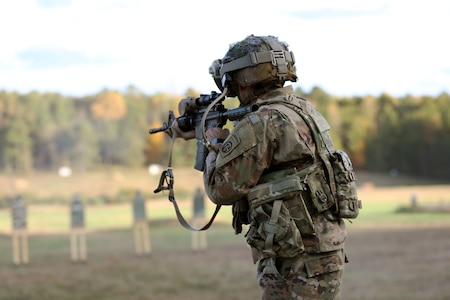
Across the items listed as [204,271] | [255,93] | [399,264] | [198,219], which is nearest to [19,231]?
[198,219]

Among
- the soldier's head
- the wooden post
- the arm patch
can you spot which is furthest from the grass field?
the arm patch

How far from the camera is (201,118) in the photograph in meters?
2.50

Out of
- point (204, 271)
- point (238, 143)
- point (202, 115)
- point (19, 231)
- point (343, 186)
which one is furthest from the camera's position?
point (19, 231)

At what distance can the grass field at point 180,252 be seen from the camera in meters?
6.56

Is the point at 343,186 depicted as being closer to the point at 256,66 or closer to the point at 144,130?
the point at 256,66

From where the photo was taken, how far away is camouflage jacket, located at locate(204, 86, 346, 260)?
2.07 m

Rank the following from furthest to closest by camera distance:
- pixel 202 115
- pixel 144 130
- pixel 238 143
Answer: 1. pixel 144 130
2. pixel 202 115
3. pixel 238 143

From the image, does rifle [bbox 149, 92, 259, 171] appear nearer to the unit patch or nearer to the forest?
the unit patch

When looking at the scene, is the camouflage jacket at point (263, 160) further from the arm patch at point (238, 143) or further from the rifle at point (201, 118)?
the rifle at point (201, 118)

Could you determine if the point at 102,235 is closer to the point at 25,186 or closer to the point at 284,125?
the point at 25,186

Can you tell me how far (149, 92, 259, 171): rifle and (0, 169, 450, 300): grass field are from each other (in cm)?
412

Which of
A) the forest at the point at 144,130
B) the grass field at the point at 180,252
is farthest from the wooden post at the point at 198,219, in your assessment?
the forest at the point at 144,130

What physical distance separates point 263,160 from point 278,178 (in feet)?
0.27

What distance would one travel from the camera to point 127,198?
1031cm
